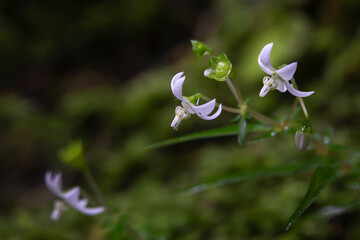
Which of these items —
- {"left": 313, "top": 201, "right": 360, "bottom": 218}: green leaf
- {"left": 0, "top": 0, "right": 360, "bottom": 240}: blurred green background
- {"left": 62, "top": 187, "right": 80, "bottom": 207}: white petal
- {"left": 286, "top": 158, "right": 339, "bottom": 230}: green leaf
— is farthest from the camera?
{"left": 0, "top": 0, "right": 360, "bottom": 240}: blurred green background

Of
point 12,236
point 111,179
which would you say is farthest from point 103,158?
point 12,236

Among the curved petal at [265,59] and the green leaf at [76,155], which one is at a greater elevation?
the green leaf at [76,155]

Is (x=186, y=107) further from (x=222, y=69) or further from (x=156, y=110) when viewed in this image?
(x=156, y=110)

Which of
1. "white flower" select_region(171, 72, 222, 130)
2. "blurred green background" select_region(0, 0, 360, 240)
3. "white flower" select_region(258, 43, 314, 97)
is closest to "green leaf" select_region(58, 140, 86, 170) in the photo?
"blurred green background" select_region(0, 0, 360, 240)

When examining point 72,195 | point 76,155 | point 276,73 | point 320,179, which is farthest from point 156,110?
point 276,73

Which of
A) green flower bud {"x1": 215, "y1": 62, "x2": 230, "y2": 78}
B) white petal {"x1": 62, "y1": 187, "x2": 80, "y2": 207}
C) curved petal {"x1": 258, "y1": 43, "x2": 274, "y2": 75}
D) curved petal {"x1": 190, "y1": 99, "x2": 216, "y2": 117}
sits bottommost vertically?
curved petal {"x1": 258, "y1": 43, "x2": 274, "y2": 75}

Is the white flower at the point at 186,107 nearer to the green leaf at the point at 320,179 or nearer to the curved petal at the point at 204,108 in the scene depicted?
the curved petal at the point at 204,108

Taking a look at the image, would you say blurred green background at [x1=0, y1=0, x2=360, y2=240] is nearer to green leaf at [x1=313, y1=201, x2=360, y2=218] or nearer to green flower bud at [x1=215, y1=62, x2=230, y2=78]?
green leaf at [x1=313, y1=201, x2=360, y2=218]

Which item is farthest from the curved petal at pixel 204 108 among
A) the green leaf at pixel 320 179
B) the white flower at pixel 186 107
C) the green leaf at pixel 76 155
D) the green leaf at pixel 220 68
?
the green leaf at pixel 76 155
